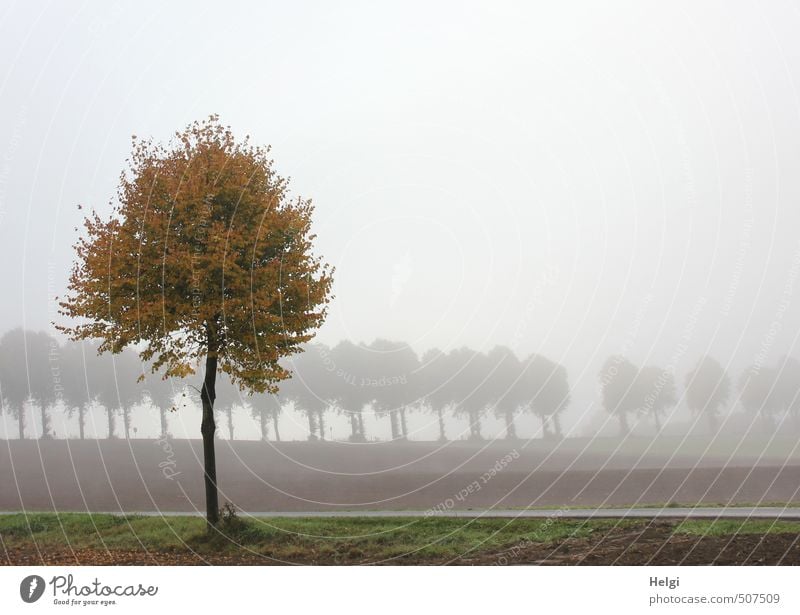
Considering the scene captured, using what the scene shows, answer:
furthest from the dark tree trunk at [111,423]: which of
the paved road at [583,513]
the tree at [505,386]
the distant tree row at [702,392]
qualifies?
the distant tree row at [702,392]

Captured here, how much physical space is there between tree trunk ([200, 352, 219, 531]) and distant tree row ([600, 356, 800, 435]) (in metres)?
17.9

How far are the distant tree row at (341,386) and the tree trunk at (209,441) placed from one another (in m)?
2.60

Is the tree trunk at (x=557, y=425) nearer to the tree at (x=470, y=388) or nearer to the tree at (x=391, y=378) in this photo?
the tree at (x=470, y=388)

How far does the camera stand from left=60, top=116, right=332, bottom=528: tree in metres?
16.4

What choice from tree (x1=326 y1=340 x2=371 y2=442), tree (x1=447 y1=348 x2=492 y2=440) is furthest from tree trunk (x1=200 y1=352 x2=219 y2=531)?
tree (x1=447 y1=348 x2=492 y2=440)

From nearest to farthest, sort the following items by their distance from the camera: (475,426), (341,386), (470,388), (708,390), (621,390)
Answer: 1. (341,386)
2. (470,388)
3. (475,426)
4. (621,390)
5. (708,390)

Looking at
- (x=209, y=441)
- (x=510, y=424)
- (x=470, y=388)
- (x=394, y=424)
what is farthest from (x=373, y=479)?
(x=209, y=441)

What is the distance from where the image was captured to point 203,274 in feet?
53.4

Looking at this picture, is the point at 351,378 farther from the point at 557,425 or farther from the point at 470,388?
the point at 557,425

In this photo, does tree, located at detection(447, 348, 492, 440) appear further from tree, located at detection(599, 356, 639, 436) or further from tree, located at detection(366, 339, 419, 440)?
tree, located at detection(599, 356, 639, 436)

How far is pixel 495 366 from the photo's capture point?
98.9ft

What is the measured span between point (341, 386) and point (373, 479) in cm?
366

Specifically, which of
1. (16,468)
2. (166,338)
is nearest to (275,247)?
(166,338)

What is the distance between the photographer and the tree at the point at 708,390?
3591 centimetres
